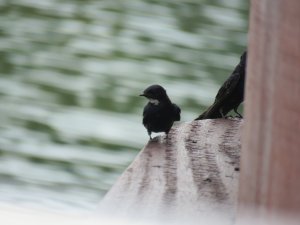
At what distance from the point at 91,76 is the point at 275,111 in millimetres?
7272

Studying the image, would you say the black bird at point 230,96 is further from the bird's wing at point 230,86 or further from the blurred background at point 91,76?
→ the blurred background at point 91,76

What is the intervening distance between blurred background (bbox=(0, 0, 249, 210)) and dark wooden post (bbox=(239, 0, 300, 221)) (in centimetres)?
266

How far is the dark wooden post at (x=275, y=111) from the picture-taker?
1.67 m

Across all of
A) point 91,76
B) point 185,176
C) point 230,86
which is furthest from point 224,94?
point 91,76

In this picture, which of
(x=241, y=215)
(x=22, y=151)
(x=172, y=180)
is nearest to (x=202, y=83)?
(x=22, y=151)

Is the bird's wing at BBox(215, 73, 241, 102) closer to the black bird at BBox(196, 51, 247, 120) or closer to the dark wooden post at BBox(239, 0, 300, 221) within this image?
the black bird at BBox(196, 51, 247, 120)

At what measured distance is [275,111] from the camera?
5.61ft

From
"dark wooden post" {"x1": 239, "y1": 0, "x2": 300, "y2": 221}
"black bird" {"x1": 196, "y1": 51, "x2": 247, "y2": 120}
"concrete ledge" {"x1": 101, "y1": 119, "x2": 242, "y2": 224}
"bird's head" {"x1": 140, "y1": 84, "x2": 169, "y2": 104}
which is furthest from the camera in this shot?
"bird's head" {"x1": 140, "y1": 84, "x2": 169, "y2": 104}

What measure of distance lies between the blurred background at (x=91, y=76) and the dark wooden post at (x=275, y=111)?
2.66 meters

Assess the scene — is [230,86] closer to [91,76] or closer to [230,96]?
[230,96]

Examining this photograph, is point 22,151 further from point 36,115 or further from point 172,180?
point 172,180

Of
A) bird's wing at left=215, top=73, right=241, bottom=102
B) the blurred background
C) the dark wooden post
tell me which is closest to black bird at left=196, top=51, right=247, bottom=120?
bird's wing at left=215, top=73, right=241, bottom=102

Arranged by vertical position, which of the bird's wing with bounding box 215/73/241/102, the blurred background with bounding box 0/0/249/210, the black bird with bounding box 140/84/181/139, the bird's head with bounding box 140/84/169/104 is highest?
the bird's wing with bounding box 215/73/241/102

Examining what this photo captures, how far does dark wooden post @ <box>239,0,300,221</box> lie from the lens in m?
1.67
